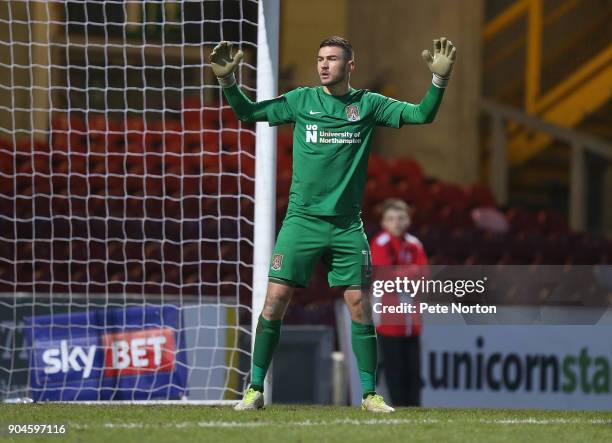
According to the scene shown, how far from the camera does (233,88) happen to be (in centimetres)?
560

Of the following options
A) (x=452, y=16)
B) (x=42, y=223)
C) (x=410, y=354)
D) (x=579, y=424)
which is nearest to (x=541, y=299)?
(x=410, y=354)

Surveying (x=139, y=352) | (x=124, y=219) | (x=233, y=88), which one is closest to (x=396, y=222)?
(x=124, y=219)

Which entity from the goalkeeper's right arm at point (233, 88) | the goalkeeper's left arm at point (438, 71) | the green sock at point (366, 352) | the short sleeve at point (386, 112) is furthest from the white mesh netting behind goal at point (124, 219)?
the goalkeeper's left arm at point (438, 71)

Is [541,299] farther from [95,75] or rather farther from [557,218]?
[95,75]

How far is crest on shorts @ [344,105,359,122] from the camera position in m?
5.55

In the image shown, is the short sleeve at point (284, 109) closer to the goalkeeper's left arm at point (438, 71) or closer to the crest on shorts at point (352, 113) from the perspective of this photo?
the crest on shorts at point (352, 113)

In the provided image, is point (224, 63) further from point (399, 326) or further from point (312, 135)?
point (399, 326)

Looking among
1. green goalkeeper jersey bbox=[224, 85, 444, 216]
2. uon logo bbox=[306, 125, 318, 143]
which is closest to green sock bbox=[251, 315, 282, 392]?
green goalkeeper jersey bbox=[224, 85, 444, 216]

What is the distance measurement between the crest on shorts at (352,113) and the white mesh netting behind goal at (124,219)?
1.47 meters

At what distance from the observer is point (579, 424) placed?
5301 mm

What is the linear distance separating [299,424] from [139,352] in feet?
7.37

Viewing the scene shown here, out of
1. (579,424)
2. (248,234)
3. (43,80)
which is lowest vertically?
(579,424)

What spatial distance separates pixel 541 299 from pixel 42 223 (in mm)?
3676

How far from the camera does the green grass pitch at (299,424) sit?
4.63 m
